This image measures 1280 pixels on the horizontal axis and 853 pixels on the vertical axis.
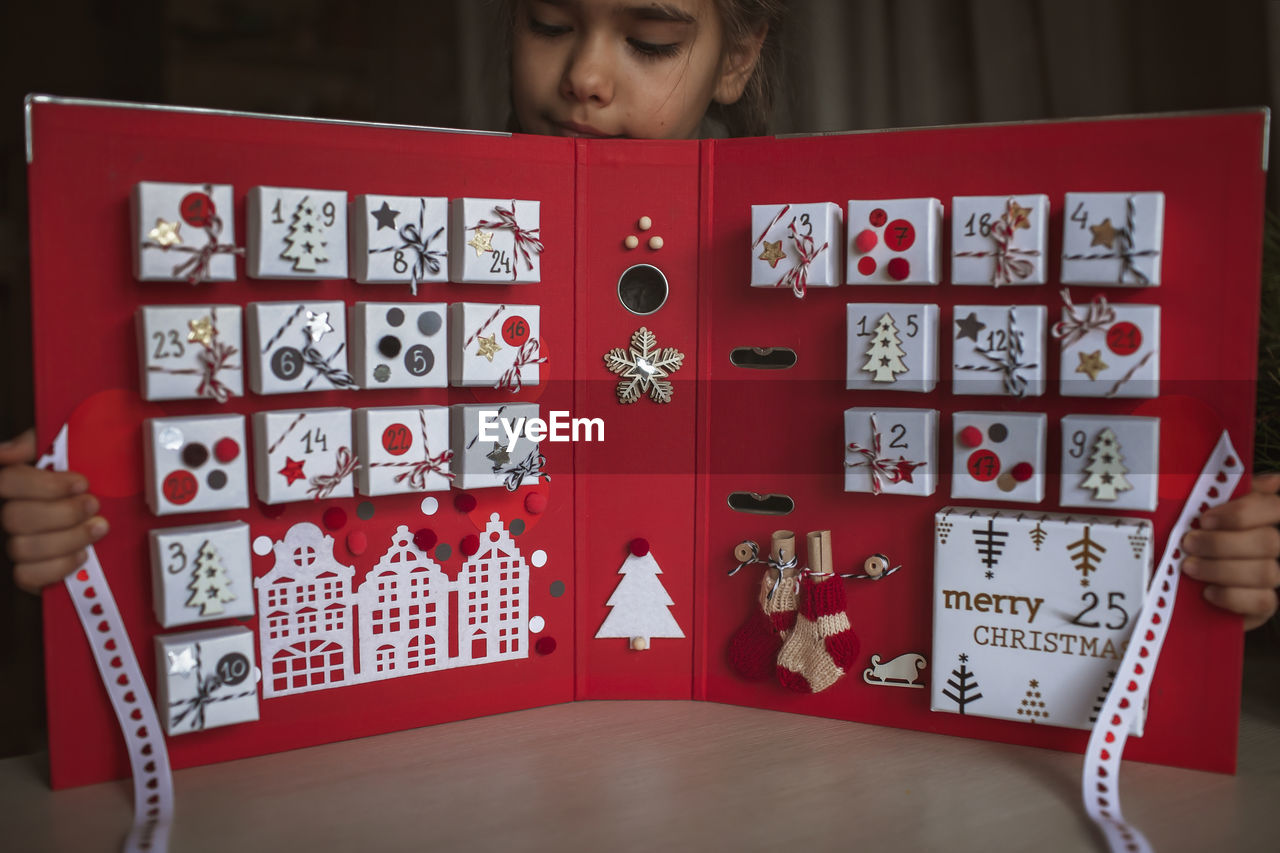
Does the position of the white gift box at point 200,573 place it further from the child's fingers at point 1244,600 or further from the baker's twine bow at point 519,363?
the child's fingers at point 1244,600

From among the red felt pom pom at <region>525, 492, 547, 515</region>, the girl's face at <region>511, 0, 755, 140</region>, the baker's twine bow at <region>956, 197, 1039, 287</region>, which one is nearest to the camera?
the baker's twine bow at <region>956, 197, 1039, 287</region>

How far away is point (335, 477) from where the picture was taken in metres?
0.92

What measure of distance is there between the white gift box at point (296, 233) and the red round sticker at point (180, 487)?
0.18 metres

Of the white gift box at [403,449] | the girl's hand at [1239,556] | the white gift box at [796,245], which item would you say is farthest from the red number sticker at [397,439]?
the girl's hand at [1239,556]

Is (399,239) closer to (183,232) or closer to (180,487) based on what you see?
(183,232)

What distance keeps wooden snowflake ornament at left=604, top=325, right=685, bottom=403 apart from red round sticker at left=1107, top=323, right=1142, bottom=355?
396 millimetres

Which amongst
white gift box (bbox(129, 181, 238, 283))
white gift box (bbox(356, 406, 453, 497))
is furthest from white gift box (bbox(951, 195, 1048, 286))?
white gift box (bbox(129, 181, 238, 283))

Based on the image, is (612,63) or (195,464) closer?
(195,464)

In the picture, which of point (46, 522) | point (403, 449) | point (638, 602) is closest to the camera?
point (46, 522)

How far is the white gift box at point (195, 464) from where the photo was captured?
864 mm

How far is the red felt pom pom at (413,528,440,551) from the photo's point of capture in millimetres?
977

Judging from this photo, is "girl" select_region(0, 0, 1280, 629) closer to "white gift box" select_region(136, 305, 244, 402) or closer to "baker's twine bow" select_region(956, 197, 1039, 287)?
"white gift box" select_region(136, 305, 244, 402)

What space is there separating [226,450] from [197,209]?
208 mm

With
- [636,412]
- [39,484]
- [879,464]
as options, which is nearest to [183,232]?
[39,484]
